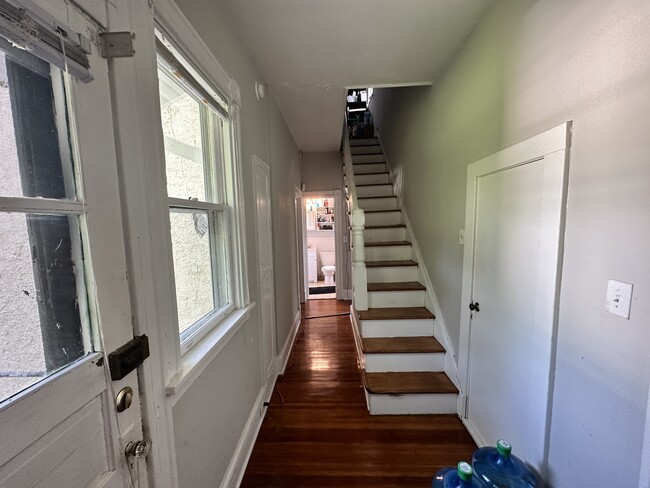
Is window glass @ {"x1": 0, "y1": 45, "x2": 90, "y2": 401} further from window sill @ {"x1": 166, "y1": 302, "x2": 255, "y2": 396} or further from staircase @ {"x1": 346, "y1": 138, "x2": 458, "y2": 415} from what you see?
staircase @ {"x1": 346, "y1": 138, "x2": 458, "y2": 415}

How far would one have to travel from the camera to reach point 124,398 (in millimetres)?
701

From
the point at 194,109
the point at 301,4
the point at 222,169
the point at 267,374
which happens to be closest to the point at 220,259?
the point at 222,169

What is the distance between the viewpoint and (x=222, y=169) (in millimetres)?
1474

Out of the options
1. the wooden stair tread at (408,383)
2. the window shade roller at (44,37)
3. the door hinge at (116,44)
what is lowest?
the wooden stair tread at (408,383)

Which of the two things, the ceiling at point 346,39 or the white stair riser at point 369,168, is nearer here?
the ceiling at point 346,39

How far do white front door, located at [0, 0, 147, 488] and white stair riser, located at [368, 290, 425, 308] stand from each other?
6.99ft

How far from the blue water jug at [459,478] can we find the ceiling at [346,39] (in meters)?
2.27

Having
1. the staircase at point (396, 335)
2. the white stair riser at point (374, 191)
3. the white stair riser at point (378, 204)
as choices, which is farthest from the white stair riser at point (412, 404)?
the white stair riser at point (374, 191)

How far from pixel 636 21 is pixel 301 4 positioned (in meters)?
1.35

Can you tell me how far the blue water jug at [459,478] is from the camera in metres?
1.14

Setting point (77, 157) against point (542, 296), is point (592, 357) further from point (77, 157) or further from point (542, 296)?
point (77, 157)

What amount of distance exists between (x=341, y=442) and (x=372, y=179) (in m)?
3.36

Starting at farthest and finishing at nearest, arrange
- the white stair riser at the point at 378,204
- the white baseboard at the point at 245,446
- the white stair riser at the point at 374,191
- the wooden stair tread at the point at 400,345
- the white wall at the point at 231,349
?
the white stair riser at the point at 374,191
the white stair riser at the point at 378,204
the wooden stair tread at the point at 400,345
the white baseboard at the point at 245,446
the white wall at the point at 231,349

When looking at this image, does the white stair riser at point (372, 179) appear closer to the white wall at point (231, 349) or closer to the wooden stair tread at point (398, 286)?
the white wall at point (231, 349)
